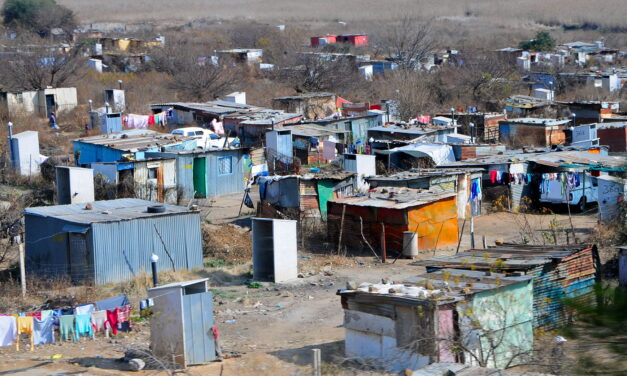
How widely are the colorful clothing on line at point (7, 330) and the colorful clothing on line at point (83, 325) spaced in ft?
2.76

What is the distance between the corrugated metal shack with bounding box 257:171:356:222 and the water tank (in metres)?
2.76

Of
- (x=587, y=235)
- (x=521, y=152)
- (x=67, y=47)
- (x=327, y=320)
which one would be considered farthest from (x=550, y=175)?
(x=67, y=47)

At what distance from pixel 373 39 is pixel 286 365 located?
58217 millimetres

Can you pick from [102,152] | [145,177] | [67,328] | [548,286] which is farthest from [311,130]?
[548,286]

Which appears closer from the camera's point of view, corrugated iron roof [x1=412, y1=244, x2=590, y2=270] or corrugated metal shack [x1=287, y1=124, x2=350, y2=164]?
corrugated iron roof [x1=412, y1=244, x2=590, y2=270]

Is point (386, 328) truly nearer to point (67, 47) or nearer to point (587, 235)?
point (587, 235)

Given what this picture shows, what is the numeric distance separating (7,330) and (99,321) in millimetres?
1262

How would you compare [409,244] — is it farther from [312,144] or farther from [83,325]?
[312,144]

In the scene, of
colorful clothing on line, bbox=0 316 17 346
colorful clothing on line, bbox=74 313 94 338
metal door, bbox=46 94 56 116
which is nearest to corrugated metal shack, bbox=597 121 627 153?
metal door, bbox=46 94 56 116

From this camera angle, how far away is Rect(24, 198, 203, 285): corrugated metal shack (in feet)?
50.0

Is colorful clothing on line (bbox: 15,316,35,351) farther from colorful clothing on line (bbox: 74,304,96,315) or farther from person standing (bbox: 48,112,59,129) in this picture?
person standing (bbox: 48,112,59,129)

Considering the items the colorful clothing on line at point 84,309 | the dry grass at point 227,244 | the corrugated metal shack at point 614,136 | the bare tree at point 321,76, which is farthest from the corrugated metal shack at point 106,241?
the bare tree at point 321,76

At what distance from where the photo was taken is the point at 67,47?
2030 inches

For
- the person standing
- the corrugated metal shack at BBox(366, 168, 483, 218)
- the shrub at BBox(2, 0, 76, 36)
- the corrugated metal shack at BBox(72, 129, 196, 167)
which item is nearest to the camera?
the corrugated metal shack at BBox(366, 168, 483, 218)
